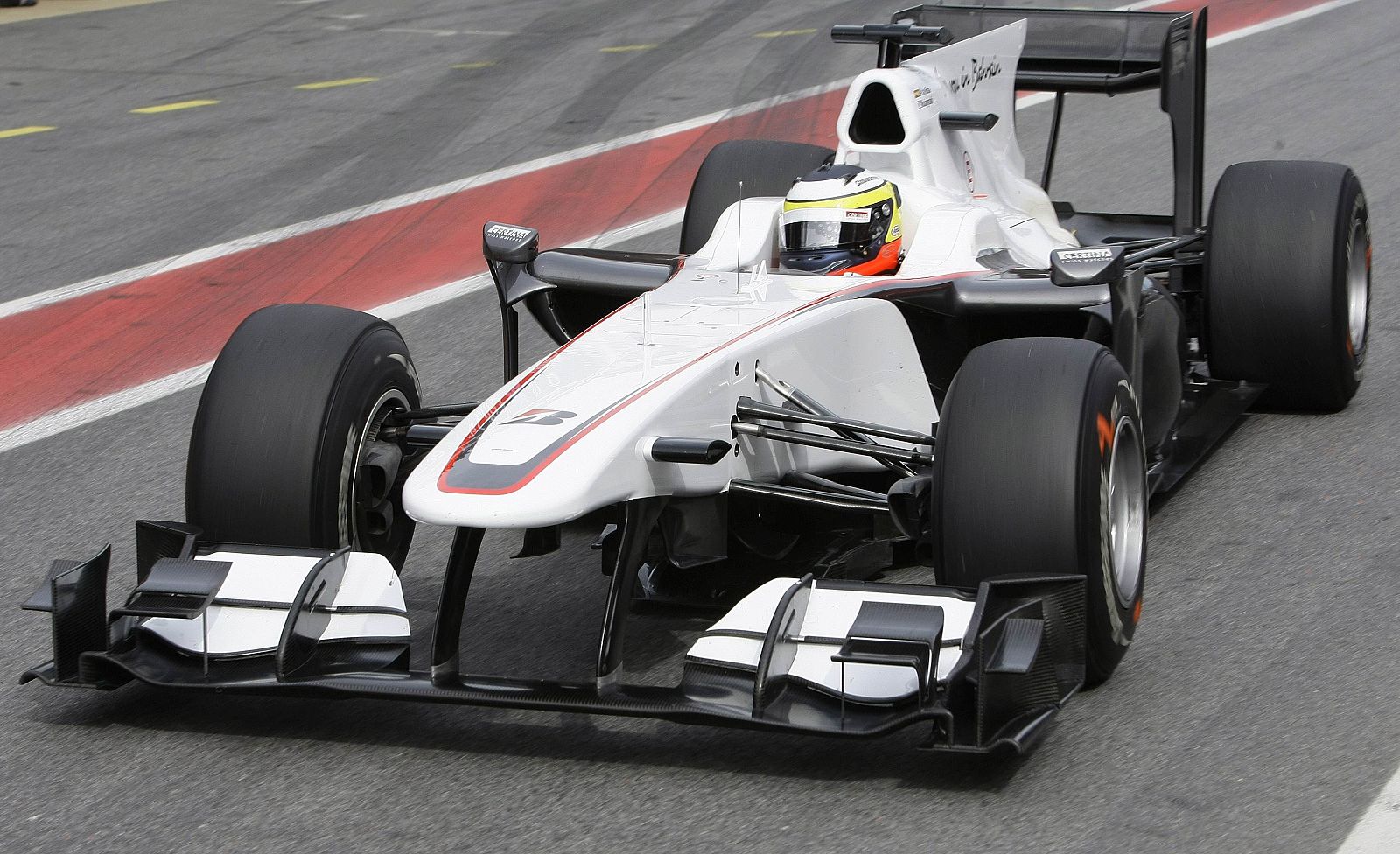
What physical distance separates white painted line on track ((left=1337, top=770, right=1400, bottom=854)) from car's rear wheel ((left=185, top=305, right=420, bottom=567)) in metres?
2.56

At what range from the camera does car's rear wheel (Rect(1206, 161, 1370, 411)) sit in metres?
6.73

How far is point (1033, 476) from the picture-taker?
4.40 meters

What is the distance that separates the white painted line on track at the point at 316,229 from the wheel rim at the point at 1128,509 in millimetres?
982

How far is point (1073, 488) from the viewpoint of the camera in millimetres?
4379

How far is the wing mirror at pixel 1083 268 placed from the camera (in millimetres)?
5090

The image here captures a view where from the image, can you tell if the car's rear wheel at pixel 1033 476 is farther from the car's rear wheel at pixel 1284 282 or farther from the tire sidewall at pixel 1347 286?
the tire sidewall at pixel 1347 286

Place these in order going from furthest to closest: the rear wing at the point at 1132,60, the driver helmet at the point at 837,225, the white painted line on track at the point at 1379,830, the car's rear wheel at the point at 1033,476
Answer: the rear wing at the point at 1132,60, the driver helmet at the point at 837,225, the car's rear wheel at the point at 1033,476, the white painted line on track at the point at 1379,830

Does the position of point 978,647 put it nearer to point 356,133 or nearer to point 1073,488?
point 1073,488

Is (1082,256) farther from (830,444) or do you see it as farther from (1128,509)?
(830,444)

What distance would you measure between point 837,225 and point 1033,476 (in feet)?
4.80

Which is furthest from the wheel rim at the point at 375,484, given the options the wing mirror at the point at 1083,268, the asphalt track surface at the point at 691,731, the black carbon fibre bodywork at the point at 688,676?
the wing mirror at the point at 1083,268

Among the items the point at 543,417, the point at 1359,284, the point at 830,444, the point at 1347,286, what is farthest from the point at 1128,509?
the point at 1359,284

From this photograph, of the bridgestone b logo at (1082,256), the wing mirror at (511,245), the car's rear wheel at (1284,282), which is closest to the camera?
the bridgestone b logo at (1082,256)

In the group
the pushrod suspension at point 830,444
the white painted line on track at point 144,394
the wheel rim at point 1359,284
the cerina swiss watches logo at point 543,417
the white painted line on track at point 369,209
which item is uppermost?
the cerina swiss watches logo at point 543,417
